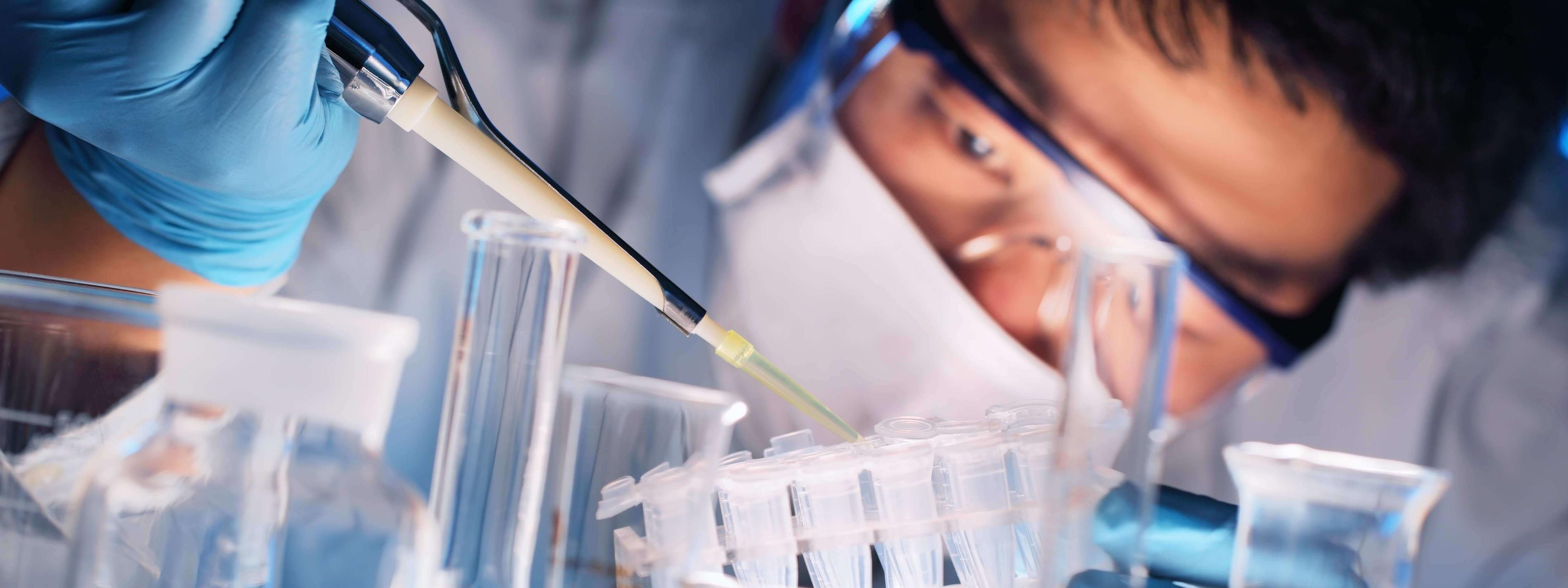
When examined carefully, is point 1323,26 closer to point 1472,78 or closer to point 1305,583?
point 1472,78

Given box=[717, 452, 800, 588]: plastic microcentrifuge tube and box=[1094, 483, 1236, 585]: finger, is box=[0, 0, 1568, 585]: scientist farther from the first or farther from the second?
box=[717, 452, 800, 588]: plastic microcentrifuge tube

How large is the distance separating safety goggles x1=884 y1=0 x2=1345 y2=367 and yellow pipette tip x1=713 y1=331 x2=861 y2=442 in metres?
0.75

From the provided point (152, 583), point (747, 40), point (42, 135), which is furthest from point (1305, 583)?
point (42, 135)

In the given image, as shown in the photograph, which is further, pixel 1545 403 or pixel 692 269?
pixel 692 269

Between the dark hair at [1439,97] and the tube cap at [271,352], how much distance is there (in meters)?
1.45

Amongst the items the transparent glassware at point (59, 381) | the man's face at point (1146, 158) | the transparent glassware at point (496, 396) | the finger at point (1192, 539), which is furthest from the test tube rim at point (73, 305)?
the man's face at point (1146, 158)

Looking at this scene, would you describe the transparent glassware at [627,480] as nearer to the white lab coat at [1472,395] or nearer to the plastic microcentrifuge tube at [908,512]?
the plastic microcentrifuge tube at [908,512]

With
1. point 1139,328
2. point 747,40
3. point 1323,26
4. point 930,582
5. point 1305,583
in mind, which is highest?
point 1323,26

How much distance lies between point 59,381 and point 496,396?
218 mm

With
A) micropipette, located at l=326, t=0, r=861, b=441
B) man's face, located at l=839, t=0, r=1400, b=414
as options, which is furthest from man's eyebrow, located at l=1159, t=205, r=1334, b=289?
micropipette, located at l=326, t=0, r=861, b=441

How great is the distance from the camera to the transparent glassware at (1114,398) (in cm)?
38

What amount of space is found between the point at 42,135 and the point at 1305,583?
1.52 metres

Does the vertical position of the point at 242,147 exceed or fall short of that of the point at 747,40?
it falls short

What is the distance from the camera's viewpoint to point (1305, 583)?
36 centimetres
